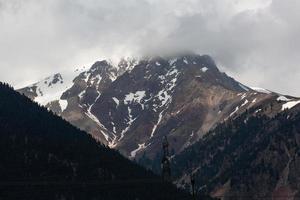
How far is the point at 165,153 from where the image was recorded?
12938cm

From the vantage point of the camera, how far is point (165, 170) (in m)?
126

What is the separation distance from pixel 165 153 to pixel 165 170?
419 centimetres
